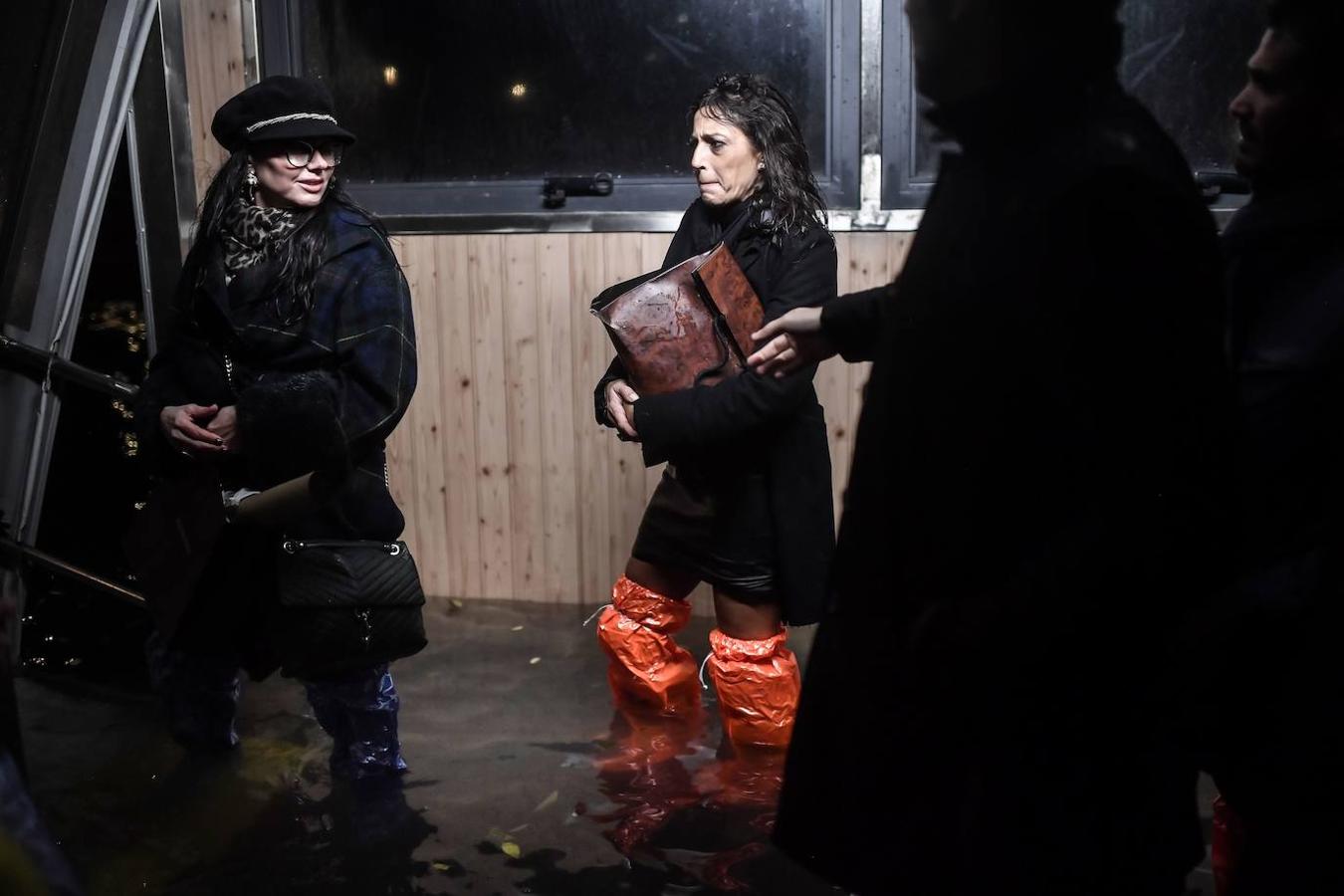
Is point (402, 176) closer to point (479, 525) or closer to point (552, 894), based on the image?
point (479, 525)

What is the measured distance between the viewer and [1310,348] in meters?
1.03

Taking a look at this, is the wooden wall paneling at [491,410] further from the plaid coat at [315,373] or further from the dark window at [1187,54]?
the dark window at [1187,54]

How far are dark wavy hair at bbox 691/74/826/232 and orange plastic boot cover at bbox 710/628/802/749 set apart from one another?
1.01 meters

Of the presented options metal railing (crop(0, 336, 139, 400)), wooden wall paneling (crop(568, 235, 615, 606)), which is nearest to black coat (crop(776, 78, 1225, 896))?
metal railing (crop(0, 336, 139, 400))

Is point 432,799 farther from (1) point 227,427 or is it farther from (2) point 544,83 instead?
(2) point 544,83

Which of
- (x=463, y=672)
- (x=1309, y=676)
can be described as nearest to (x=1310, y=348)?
(x=1309, y=676)

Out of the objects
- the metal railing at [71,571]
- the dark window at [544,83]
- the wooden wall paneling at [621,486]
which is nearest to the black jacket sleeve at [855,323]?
the metal railing at [71,571]

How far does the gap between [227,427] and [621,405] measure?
2.91ft

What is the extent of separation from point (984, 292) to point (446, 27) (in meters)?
3.65

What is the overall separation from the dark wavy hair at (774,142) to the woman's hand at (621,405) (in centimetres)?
51

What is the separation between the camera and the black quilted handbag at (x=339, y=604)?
8.93ft

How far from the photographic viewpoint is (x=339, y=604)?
2.72m

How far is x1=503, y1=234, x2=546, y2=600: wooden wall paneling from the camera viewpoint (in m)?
4.35

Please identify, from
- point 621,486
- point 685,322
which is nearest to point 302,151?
point 685,322
